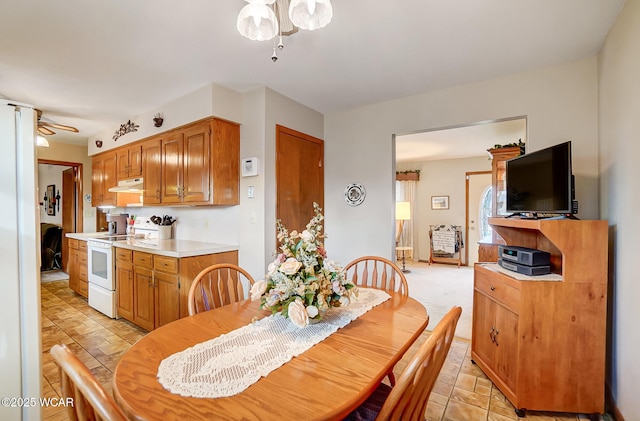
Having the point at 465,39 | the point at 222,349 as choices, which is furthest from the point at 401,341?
the point at 465,39

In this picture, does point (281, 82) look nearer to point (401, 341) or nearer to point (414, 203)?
point (401, 341)

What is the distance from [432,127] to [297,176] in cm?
145

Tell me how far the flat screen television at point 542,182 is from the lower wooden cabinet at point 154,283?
253 cm

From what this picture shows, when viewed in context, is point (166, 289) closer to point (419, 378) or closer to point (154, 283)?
point (154, 283)

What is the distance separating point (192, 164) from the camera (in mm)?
3006

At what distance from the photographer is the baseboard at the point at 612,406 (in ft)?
5.51

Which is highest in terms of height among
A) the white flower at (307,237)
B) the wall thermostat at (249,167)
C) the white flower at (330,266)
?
the wall thermostat at (249,167)

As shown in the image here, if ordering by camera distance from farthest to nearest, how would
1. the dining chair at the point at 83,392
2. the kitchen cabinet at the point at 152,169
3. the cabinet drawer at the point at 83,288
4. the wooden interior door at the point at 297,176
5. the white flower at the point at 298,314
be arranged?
the cabinet drawer at the point at 83,288, the kitchen cabinet at the point at 152,169, the wooden interior door at the point at 297,176, the white flower at the point at 298,314, the dining chair at the point at 83,392

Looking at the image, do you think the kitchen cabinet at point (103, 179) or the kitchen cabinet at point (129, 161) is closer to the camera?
the kitchen cabinet at point (129, 161)

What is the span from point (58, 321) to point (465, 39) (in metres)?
4.66

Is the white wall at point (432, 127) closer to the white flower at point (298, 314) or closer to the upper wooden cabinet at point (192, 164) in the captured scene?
the upper wooden cabinet at point (192, 164)

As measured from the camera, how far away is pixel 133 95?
9.91 feet

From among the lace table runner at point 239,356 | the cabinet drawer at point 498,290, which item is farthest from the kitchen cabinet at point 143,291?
the cabinet drawer at point 498,290

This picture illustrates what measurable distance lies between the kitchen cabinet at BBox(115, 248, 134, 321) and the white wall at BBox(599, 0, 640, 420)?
3.86 m
